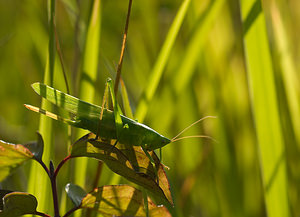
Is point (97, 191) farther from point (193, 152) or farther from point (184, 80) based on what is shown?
point (193, 152)

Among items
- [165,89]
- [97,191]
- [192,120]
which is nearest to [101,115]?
[97,191]

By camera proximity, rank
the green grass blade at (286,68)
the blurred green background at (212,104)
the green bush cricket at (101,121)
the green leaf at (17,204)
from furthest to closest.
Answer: the green grass blade at (286,68)
the blurred green background at (212,104)
the green bush cricket at (101,121)
the green leaf at (17,204)

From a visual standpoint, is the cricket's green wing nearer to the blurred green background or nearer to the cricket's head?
the cricket's head

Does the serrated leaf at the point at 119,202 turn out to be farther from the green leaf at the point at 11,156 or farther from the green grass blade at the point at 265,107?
the green grass blade at the point at 265,107

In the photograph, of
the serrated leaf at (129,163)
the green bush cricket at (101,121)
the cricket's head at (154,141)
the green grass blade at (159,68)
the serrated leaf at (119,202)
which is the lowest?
the serrated leaf at (119,202)

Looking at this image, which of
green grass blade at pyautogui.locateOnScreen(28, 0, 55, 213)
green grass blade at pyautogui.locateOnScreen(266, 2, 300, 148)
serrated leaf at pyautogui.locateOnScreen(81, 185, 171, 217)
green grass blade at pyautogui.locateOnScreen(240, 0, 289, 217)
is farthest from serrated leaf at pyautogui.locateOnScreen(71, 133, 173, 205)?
green grass blade at pyautogui.locateOnScreen(266, 2, 300, 148)

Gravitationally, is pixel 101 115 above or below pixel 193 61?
below

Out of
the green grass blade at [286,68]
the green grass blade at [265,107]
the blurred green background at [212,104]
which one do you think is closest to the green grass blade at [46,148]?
the blurred green background at [212,104]
